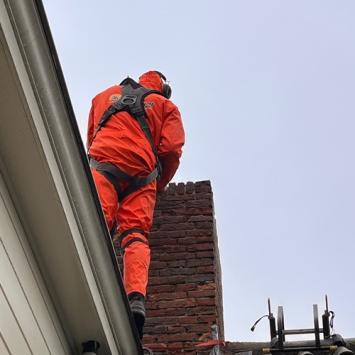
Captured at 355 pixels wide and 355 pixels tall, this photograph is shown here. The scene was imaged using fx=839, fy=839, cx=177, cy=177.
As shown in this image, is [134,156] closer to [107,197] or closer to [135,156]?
[135,156]

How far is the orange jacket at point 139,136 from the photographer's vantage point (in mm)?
5617

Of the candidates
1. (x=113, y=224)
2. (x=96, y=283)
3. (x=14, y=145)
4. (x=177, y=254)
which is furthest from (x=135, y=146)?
(x=14, y=145)

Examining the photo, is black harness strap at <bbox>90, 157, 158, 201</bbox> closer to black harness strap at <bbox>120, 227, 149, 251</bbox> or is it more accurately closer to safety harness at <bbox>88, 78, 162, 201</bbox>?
safety harness at <bbox>88, 78, 162, 201</bbox>

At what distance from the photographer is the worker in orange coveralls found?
16.9ft

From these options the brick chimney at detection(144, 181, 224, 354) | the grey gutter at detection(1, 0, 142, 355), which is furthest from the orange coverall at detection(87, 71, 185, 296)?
the grey gutter at detection(1, 0, 142, 355)

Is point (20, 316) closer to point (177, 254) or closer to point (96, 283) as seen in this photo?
point (96, 283)

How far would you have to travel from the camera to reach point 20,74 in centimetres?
329

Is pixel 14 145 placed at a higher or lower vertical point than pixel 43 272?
higher

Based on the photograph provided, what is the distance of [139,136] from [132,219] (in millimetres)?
705

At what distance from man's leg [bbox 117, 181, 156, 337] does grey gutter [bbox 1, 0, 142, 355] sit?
580mm

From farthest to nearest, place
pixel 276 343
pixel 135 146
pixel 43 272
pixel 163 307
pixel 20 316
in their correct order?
1. pixel 163 307
2. pixel 135 146
3. pixel 276 343
4. pixel 43 272
5. pixel 20 316

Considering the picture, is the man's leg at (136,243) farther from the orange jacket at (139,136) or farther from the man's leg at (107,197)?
the orange jacket at (139,136)

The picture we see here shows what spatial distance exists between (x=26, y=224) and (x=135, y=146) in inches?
80.5

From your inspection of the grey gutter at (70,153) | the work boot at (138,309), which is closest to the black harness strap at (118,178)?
the work boot at (138,309)
